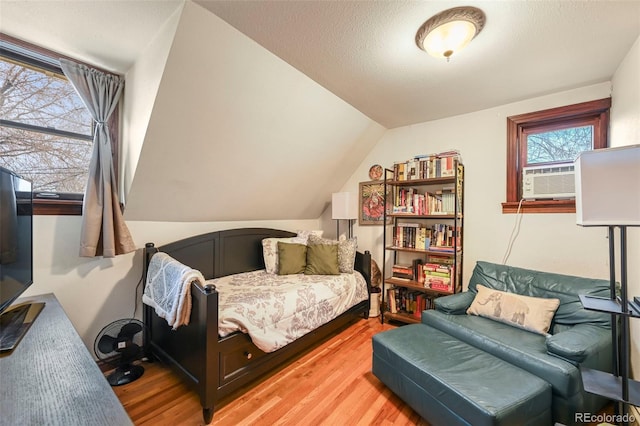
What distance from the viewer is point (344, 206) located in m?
3.22

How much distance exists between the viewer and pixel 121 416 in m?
0.64

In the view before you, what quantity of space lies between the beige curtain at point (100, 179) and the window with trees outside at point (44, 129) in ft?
0.70

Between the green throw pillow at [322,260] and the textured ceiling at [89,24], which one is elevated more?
the textured ceiling at [89,24]

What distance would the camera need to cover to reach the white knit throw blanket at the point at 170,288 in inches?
62.2

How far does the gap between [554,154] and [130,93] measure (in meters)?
3.73

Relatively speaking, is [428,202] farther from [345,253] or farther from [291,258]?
[291,258]

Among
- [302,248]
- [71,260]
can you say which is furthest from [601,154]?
[71,260]

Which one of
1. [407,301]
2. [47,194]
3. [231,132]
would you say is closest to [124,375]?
[47,194]

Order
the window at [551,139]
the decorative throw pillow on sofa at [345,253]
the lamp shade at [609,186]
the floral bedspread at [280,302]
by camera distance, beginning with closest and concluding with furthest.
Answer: the lamp shade at [609,186]
the floral bedspread at [280,302]
the window at [551,139]
the decorative throw pillow on sofa at [345,253]

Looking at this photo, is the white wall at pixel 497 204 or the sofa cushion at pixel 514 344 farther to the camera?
the white wall at pixel 497 204

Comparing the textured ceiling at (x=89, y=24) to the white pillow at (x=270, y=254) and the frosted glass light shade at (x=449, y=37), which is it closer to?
the frosted glass light shade at (x=449, y=37)

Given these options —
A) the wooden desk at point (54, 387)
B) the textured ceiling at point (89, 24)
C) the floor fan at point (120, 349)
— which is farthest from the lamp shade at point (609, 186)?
the floor fan at point (120, 349)

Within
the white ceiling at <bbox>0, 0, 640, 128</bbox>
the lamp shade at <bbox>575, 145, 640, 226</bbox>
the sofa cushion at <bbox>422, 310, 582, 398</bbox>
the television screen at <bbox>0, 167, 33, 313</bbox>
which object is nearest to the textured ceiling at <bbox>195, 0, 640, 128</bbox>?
the white ceiling at <bbox>0, 0, 640, 128</bbox>

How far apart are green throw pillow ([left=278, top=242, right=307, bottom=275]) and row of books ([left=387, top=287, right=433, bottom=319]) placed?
1.11 meters
